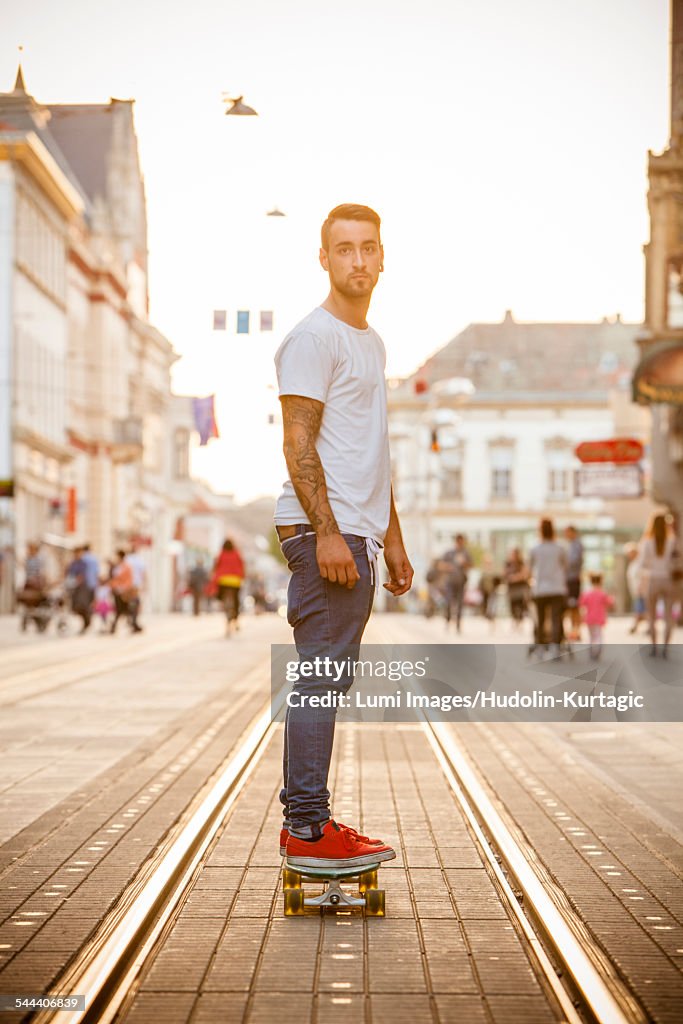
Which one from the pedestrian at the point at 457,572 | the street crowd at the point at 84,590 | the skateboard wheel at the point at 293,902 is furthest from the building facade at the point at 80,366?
the skateboard wheel at the point at 293,902

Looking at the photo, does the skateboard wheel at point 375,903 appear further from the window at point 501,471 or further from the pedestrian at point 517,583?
the window at point 501,471

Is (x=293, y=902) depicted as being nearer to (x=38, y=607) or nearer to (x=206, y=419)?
(x=38, y=607)

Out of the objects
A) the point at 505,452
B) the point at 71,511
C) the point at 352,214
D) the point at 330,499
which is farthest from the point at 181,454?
the point at 330,499

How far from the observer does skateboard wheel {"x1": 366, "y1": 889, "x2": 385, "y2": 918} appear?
516 centimetres

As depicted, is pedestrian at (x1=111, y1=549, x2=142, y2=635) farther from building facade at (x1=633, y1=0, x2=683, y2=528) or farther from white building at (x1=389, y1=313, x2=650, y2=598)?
white building at (x1=389, y1=313, x2=650, y2=598)

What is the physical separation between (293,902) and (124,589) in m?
25.5

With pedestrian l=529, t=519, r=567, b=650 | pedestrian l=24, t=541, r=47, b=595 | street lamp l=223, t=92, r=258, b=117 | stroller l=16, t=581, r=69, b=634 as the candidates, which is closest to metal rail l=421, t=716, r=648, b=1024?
street lamp l=223, t=92, r=258, b=117

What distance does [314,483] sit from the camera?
5.30 m

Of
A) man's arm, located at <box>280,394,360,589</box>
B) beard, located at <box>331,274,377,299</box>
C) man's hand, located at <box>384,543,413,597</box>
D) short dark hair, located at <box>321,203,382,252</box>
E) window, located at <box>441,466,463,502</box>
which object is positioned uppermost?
window, located at <box>441,466,463,502</box>

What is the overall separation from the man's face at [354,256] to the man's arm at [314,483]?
1.33ft

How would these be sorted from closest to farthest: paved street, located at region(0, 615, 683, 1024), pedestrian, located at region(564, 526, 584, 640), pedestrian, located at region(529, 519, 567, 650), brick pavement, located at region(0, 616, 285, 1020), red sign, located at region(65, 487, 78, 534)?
paved street, located at region(0, 615, 683, 1024), brick pavement, located at region(0, 616, 285, 1020), pedestrian, located at region(529, 519, 567, 650), pedestrian, located at region(564, 526, 584, 640), red sign, located at region(65, 487, 78, 534)

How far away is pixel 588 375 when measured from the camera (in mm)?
88500

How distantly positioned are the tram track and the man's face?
6.38 feet

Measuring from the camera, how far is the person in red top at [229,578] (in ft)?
92.4
